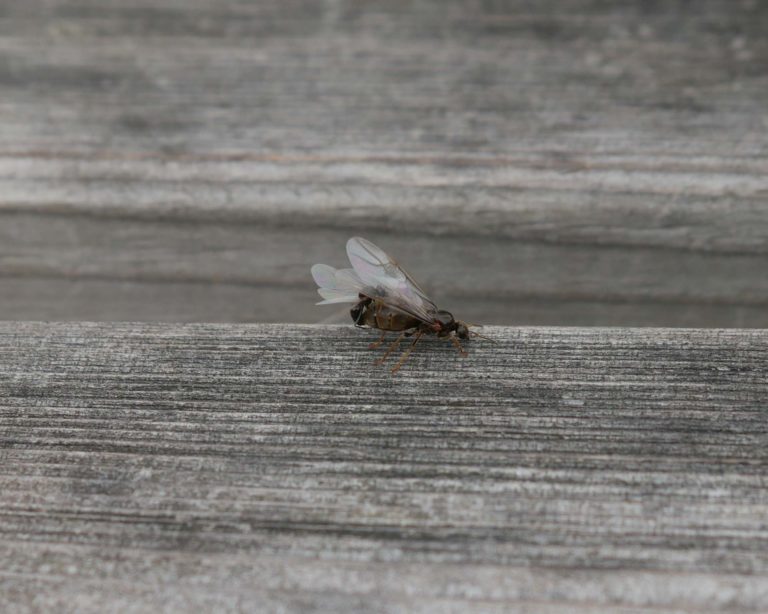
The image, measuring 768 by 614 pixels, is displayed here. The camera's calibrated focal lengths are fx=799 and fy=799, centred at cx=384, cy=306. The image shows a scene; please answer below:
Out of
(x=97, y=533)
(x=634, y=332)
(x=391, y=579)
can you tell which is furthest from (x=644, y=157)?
(x=97, y=533)

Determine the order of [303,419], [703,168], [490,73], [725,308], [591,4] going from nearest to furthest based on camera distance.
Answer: [303,419], [703,168], [725,308], [490,73], [591,4]

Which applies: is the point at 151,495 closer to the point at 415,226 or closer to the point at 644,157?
the point at 415,226

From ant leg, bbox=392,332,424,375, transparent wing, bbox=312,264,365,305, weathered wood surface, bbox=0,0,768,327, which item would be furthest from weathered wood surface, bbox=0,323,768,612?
weathered wood surface, bbox=0,0,768,327

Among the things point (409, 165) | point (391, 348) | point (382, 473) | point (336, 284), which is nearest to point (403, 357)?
point (391, 348)

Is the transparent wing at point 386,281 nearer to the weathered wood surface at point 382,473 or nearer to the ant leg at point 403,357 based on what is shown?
the ant leg at point 403,357

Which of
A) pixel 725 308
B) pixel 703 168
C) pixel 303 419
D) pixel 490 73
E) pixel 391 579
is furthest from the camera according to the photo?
pixel 490 73

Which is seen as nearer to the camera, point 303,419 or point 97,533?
point 97,533

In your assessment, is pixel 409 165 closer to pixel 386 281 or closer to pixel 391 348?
pixel 386 281
